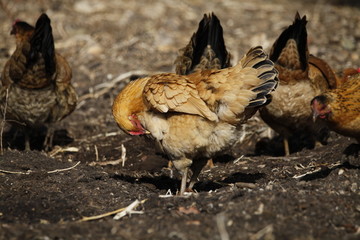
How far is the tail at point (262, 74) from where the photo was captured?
4508mm

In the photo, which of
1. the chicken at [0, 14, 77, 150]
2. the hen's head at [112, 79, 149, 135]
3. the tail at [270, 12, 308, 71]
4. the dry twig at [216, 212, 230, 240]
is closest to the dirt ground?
the dry twig at [216, 212, 230, 240]

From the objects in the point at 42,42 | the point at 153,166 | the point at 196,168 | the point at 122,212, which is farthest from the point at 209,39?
the point at 122,212

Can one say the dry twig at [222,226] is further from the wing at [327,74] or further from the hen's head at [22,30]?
the hen's head at [22,30]

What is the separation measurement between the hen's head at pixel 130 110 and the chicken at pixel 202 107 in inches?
0.4

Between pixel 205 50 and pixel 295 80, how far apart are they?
1.27 metres

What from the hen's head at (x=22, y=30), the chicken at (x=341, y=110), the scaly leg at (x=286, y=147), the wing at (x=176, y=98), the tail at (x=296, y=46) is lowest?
the scaly leg at (x=286, y=147)

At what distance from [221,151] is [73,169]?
1684 mm

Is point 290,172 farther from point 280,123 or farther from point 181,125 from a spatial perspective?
point 181,125

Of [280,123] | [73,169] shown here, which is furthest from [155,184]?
[280,123]

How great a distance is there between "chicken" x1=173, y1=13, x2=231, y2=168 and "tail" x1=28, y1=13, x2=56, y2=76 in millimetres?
1712

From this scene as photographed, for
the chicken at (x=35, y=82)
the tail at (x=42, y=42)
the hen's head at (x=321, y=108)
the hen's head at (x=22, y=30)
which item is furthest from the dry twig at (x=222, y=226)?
the hen's head at (x=22, y=30)

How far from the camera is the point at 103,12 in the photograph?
12.0 m

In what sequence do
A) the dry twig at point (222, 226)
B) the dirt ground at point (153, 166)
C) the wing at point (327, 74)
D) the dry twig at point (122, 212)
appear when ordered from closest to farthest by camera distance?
the dry twig at point (222, 226)
the dirt ground at point (153, 166)
the dry twig at point (122, 212)
the wing at point (327, 74)

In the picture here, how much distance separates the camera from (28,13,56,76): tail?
20.1 feet
